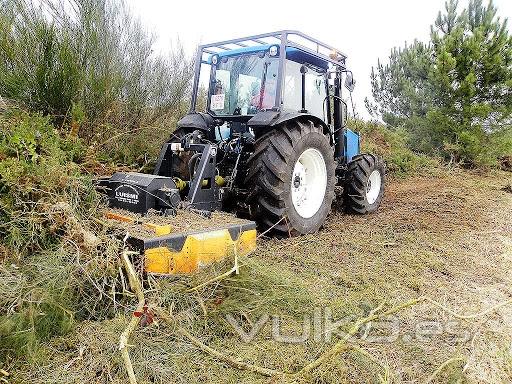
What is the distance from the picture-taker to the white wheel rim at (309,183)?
4.81 metres

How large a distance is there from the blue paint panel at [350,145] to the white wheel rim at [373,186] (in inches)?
17.0

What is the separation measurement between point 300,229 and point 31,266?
2593 mm

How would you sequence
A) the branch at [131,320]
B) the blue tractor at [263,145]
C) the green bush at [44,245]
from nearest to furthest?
the branch at [131,320] → the green bush at [44,245] → the blue tractor at [263,145]

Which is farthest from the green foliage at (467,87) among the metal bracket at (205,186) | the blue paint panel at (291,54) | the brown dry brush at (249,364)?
the brown dry brush at (249,364)

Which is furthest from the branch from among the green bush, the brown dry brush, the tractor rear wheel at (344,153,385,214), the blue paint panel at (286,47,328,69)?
the tractor rear wheel at (344,153,385,214)

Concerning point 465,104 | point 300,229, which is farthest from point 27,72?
point 465,104

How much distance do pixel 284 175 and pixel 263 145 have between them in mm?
356

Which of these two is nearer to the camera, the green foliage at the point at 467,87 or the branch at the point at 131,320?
the branch at the point at 131,320

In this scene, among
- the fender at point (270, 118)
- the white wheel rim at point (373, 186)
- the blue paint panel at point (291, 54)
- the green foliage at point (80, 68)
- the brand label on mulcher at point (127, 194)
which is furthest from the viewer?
the white wheel rim at point (373, 186)

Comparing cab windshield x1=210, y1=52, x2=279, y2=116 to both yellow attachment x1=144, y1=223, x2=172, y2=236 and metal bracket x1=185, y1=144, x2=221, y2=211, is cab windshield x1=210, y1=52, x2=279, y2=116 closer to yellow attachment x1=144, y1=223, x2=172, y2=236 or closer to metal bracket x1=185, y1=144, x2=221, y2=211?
metal bracket x1=185, y1=144, x2=221, y2=211

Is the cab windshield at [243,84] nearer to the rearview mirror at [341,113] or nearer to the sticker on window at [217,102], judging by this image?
the sticker on window at [217,102]

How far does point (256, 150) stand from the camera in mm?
4281

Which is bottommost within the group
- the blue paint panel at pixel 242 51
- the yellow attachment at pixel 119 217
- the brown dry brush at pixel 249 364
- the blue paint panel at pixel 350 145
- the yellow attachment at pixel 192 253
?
the brown dry brush at pixel 249 364

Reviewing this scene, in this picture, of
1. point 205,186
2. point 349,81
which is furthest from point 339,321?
point 349,81
